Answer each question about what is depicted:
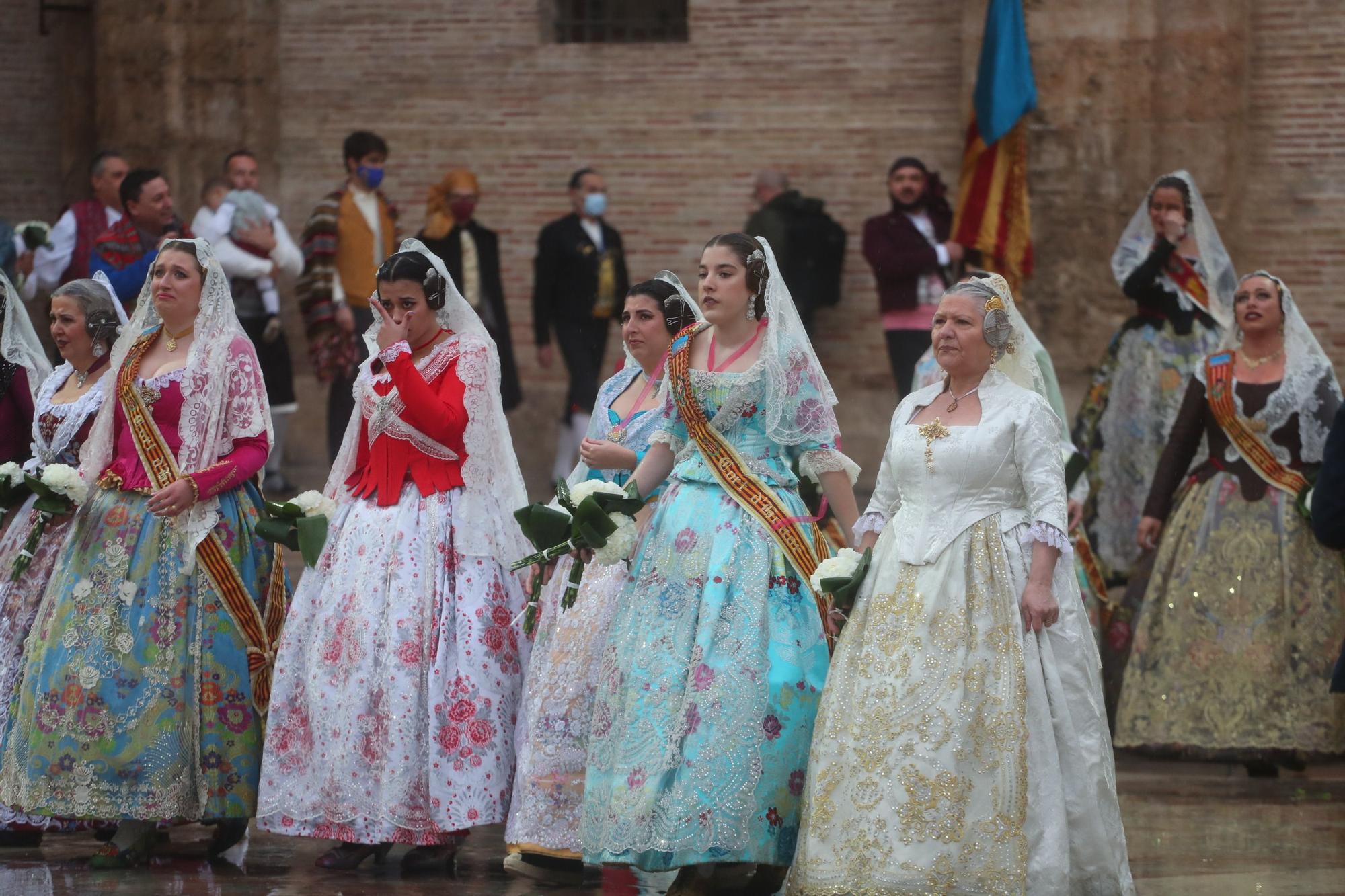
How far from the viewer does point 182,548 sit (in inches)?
269

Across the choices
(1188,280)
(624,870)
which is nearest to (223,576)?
(624,870)

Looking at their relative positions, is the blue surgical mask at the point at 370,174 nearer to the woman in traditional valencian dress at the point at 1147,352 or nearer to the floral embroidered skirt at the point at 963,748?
the woman in traditional valencian dress at the point at 1147,352

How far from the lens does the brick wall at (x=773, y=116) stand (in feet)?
40.5

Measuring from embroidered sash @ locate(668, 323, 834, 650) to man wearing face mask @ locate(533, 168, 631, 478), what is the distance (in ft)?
19.4

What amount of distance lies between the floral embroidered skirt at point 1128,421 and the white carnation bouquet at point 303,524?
4.26m

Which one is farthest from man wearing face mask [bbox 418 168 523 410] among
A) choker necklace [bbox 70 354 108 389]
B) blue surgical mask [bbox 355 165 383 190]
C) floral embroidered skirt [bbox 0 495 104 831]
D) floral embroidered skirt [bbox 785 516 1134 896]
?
floral embroidered skirt [bbox 785 516 1134 896]

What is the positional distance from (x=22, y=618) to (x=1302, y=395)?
4873mm

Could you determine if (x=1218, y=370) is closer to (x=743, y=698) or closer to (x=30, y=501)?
(x=743, y=698)

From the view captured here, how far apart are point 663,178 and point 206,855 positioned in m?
7.38

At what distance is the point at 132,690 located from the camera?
6730 millimetres

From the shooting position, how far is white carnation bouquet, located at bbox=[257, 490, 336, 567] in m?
6.69

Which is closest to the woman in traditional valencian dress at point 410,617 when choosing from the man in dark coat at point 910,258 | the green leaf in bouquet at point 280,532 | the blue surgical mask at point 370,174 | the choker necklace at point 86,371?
the green leaf in bouquet at point 280,532

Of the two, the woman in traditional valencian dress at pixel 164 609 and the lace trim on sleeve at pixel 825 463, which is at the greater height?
the lace trim on sleeve at pixel 825 463

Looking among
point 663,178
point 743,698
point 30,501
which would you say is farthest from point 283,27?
point 743,698
